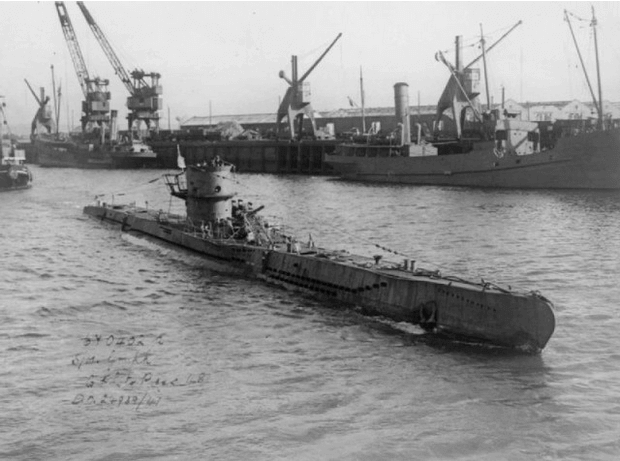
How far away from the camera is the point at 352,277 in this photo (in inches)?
818

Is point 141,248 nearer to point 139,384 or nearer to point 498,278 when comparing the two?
point 498,278

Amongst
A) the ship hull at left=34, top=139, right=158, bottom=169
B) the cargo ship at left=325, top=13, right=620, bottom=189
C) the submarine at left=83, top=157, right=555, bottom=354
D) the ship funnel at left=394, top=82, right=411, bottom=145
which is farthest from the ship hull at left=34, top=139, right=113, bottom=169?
the submarine at left=83, top=157, right=555, bottom=354

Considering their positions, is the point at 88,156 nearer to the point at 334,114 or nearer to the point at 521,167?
the point at 334,114

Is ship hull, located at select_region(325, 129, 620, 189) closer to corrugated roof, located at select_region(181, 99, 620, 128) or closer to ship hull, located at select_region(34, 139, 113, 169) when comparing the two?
corrugated roof, located at select_region(181, 99, 620, 128)

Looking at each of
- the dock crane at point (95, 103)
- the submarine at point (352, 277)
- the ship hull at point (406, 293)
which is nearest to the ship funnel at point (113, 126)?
the dock crane at point (95, 103)

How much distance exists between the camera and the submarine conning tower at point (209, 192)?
95.4 feet

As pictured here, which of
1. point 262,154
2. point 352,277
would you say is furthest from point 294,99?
point 352,277

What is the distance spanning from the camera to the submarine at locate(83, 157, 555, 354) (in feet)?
54.1

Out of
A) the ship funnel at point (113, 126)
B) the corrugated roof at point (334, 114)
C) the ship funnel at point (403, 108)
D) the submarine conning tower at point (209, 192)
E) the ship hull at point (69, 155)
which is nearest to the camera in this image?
the submarine conning tower at point (209, 192)

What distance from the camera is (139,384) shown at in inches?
573

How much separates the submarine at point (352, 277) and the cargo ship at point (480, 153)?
114ft

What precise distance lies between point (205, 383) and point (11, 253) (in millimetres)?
21245

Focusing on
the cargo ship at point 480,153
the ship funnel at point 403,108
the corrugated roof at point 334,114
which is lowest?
the cargo ship at point 480,153

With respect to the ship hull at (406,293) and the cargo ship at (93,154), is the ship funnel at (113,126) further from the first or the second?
the ship hull at (406,293)
